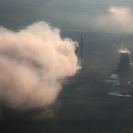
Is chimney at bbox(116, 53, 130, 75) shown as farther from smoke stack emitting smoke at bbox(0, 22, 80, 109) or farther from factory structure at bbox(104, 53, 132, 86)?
smoke stack emitting smoke at bbox(0, 22, 80, 109)

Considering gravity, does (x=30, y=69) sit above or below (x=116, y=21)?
below

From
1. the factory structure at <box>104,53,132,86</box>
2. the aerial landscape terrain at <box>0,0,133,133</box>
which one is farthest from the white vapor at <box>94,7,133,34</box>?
the factory structure at <box>104,53,132,86</box>

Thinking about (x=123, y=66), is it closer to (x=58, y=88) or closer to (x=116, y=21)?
(x=58, y=88)

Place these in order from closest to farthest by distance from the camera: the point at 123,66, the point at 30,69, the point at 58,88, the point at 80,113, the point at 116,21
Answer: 1. the point at 80,113
2. the point at 30,69
3. the point at 58,88
4. the point at 123,66
5. the point at 116,21

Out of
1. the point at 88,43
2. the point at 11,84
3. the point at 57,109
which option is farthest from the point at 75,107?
the point at 88,43

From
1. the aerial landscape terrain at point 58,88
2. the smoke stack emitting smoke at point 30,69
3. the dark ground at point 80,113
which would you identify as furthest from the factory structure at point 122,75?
the smoke stack emitting smoke at point 30,69

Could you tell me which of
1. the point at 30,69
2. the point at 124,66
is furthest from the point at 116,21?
the point at 30,69
